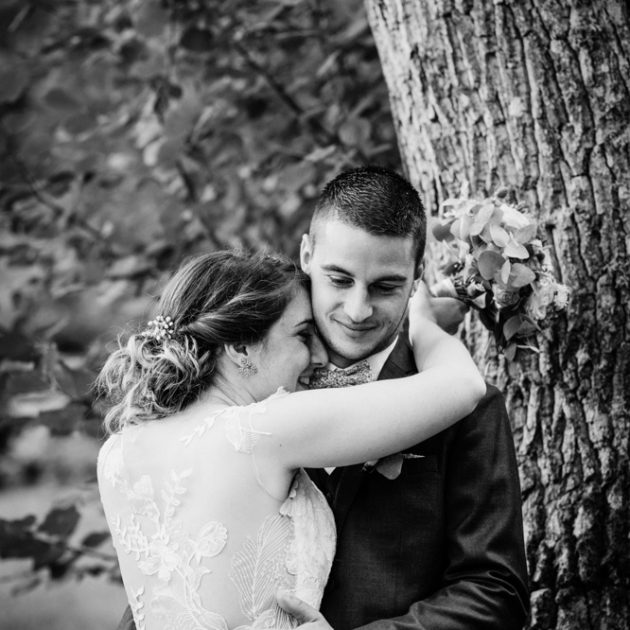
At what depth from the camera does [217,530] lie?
2203 millimetres

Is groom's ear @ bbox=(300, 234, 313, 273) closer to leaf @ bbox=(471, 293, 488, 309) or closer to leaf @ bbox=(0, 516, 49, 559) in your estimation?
leaf @ bbox=(471, 293, 488, 309)

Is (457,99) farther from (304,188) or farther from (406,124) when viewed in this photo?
(304,188)

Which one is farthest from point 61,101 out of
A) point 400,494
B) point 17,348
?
point 400,494

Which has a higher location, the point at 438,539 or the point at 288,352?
the point at 288,352

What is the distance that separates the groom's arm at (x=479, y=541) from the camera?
2.22 meters

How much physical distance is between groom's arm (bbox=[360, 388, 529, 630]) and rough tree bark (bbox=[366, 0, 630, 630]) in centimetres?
64

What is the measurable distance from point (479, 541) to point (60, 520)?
7.84 feet

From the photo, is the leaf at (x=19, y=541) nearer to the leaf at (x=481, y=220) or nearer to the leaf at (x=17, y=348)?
the leaf at (x=17, y=348)

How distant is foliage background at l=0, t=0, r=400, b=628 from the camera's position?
4445mm

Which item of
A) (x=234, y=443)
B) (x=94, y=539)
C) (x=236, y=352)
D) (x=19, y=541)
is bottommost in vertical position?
(x=94, y=539)

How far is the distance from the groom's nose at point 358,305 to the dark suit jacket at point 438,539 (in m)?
0.42

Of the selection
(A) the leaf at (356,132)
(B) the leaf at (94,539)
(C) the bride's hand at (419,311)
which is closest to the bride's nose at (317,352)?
(C) the bride's hand at (419,311)

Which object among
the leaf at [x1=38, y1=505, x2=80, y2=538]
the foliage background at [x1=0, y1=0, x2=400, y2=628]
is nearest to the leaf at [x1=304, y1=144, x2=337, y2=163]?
the foliage background at [x1=0, y1=0, x2=400, y2=628]

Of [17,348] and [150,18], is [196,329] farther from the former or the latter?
[150,18]
